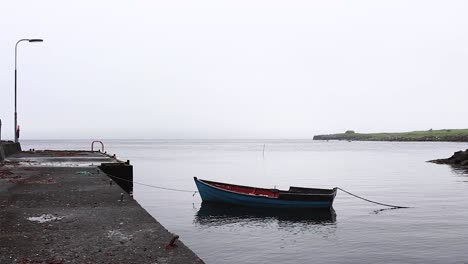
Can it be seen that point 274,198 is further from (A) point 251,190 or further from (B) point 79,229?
(B) point 79,229

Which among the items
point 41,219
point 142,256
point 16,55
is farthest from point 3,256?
point 16,55

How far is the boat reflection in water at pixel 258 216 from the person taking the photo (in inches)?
1042

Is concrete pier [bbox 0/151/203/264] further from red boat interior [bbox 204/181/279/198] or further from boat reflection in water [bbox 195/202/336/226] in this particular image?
red boat interior [bbox 204/181/279/198]

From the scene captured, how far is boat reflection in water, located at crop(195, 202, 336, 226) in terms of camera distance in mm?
26467

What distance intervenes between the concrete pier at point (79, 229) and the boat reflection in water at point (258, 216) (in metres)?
9.19

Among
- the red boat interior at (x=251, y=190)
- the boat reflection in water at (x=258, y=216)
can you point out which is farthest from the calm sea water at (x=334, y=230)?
the red boat interior at (x=251, y=190)

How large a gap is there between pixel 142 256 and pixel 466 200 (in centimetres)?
3382

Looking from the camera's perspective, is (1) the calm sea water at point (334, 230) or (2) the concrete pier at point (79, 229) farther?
(1) the calm sea water at point (334, 230)

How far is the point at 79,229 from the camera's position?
11.4 m

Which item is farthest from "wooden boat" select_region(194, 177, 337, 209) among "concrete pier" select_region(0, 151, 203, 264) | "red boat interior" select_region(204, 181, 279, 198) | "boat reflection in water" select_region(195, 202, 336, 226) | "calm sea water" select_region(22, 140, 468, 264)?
"concrete pier" select_region(0, 151, 203, 264)

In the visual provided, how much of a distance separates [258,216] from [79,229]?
17.9m

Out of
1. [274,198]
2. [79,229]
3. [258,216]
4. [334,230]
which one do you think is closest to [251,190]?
[274,198]

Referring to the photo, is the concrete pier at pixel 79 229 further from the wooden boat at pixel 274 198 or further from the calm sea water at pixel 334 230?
the wooden boat at pixel 274 198

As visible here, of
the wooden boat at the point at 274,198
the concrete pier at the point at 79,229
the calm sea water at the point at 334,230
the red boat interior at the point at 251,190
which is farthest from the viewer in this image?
the red boat interior at the point at 251,190
